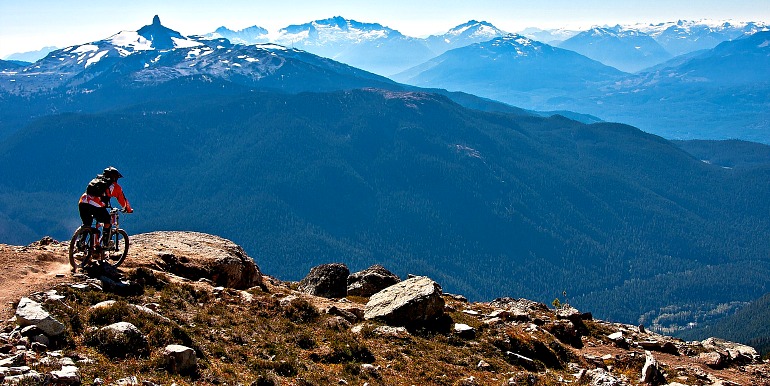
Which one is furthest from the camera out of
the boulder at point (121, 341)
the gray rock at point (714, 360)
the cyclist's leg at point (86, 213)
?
the gray rock at point (714, 360)

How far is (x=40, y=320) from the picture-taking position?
17906 mm

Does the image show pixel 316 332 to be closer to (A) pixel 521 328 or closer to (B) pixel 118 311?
(B) pixel 118 311

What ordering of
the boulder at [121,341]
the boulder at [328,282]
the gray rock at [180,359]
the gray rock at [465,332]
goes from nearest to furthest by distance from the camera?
the gray rock at [180,359] < the boulder at [121,341] < the gray rock at [465,332] < the boulder at [328,282]

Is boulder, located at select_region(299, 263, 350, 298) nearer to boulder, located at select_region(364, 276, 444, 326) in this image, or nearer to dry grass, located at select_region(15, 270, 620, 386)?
dry grass, located at select_region(15, 270, 620, 386)

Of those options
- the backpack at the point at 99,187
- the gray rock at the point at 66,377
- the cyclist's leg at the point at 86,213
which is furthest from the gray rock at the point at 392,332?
the backpack at the point at 99,187

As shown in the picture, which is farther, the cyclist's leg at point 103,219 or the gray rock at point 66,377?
the cyclist's leg at point 103,219

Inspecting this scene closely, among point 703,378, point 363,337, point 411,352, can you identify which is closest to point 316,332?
point 363,337

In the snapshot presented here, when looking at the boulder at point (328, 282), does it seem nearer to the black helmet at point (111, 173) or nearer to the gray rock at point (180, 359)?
the black helmet at point (111, 173)

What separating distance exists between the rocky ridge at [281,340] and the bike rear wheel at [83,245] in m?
1.03

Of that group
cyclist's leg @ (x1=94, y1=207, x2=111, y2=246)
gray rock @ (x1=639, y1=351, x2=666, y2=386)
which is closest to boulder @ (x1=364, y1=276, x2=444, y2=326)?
gray rock @ (x1=639, y1=351, x2=666, y2=386)

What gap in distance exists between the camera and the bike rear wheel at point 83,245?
25531 mm

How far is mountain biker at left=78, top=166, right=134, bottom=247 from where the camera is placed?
26.1 meters

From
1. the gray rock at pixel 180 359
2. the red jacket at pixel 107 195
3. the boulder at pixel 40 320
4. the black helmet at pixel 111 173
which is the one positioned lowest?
the gray rock at pixel 180 359

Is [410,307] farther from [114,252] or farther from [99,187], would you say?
[99,187]
